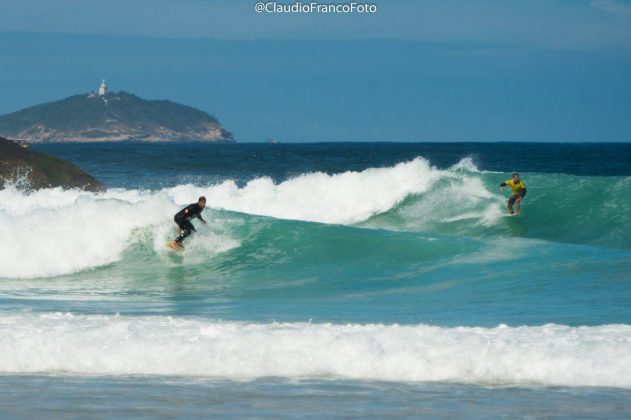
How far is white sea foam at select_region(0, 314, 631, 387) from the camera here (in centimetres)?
917

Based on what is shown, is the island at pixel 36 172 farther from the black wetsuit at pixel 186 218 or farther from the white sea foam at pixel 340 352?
the white sea foam at pixel 340 352

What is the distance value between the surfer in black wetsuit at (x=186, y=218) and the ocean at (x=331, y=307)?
233mm

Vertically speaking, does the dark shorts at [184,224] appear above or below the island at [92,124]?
below

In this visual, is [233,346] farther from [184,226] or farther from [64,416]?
[184,226]

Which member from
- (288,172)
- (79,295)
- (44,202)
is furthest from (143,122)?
(79,295)

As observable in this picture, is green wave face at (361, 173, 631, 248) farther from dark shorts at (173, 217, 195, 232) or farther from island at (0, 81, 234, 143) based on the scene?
island at (0, 81, 234, 143)

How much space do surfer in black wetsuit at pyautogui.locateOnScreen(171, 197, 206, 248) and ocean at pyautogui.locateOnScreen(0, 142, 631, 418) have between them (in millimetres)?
233

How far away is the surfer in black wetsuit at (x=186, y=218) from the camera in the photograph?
18.6 metres

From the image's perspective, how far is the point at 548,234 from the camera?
24.7m

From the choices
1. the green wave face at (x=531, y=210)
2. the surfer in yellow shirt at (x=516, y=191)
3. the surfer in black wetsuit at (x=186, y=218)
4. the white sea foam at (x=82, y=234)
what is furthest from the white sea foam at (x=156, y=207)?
the surfer in yellow shirt at (x=516, y=191)

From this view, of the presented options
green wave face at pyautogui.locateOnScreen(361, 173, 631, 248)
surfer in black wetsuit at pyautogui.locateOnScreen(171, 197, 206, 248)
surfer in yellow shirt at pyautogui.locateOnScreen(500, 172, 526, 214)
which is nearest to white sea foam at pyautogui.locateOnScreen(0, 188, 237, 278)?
surfer in black wetsuit at pyautogui.locateOnScreen(171, 197, 206, 248)

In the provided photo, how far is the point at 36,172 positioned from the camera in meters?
30.2

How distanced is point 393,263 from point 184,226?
13.0 ft

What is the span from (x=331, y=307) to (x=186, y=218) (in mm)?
5994
